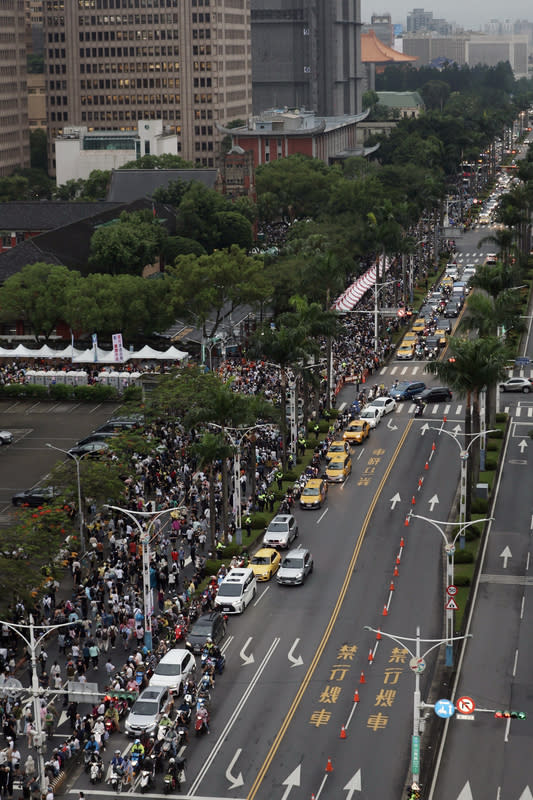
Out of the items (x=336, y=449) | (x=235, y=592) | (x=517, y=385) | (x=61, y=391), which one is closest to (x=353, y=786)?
(x=235, y=592)

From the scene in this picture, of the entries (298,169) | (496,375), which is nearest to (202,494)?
(496,375)

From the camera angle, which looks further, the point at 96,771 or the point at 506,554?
the point at 506,554

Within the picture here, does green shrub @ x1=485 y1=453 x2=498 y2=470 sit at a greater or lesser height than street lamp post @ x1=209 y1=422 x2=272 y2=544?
lesser

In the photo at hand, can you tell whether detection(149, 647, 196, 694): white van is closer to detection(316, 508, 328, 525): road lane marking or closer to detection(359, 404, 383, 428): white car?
detection(316, 508, 328, 525): road lane marking

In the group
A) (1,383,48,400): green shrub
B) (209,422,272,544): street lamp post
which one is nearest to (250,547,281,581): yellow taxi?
(209,422,272,544): street lamp post

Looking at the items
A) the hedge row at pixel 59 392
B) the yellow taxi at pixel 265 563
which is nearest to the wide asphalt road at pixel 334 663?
the yellow taxi at pixel 265 563

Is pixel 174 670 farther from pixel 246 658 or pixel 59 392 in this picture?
pixel 59 392

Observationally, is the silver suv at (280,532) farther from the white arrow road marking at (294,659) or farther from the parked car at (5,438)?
the parked car at (5,438)

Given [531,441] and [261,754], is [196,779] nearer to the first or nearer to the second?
[261,754]
